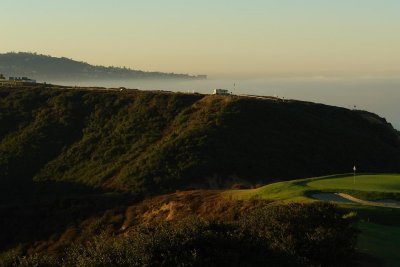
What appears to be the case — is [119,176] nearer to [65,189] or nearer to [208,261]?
[65,189]

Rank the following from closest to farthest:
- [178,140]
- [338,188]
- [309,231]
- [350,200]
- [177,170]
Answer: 1. [309,231]
2. [350,200]
3. [338,188]
4. [177,170]
5. [178,140]

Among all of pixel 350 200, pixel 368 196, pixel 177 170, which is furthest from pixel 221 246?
pixel 177 170

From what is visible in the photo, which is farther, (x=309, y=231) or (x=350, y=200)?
(x=350, y=200)

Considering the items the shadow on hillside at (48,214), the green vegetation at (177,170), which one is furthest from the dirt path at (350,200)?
the shadow on hillside at (48,214)

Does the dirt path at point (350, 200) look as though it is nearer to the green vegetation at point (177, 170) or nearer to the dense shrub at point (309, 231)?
the green vegetation at point (177, 170)

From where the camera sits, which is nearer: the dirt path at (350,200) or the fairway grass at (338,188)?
the dirt path at (350,200)

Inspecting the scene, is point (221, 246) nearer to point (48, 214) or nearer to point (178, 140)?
point (48, 214)

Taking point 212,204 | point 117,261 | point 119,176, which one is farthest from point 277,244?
point 119,176
